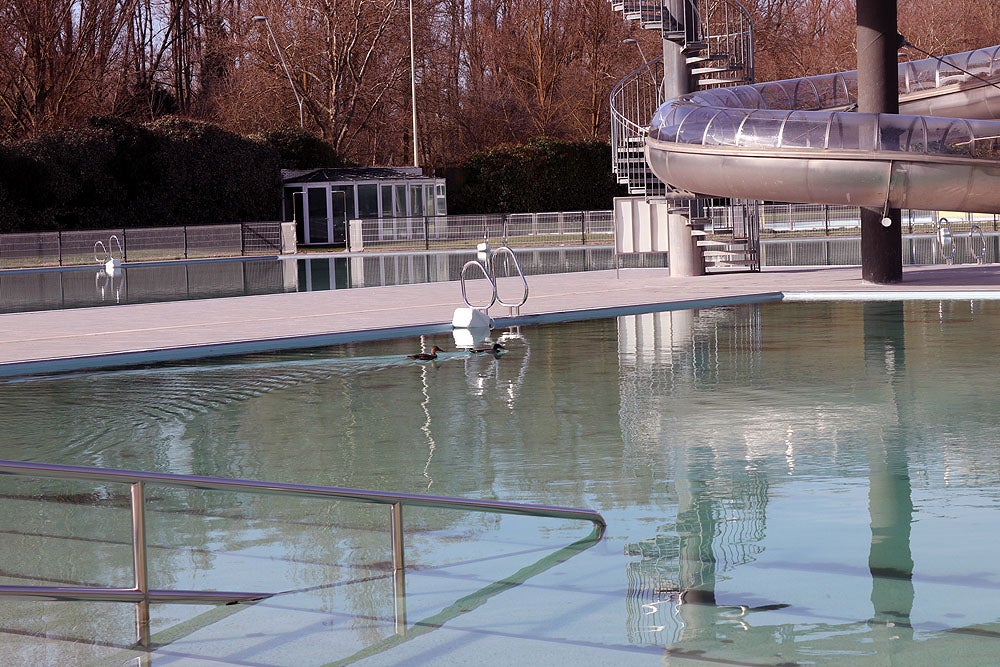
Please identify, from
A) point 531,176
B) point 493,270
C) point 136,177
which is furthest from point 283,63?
point 493,270

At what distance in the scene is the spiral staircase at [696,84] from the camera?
25.0 meters

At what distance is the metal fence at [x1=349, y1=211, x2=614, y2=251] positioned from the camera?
44.8 metres

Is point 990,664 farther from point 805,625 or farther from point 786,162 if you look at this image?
point 786,162

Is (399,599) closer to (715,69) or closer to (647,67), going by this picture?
(715,69)

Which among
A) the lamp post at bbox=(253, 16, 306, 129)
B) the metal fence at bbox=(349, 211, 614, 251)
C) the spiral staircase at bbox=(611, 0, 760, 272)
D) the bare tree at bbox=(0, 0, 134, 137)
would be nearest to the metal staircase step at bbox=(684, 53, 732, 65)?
the spiral staircase at bbox=(611, 0, 760, 272)

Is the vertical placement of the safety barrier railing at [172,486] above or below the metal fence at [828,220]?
below

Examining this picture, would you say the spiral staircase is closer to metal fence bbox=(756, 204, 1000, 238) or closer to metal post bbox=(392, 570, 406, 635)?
metal fence bbox=(756, 204, 1000, 238)

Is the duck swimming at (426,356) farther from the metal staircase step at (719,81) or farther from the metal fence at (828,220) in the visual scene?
the metal fence at (828,220)

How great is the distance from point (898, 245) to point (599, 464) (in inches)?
580

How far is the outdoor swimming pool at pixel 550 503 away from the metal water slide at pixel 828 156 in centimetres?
610

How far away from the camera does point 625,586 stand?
5945 mm

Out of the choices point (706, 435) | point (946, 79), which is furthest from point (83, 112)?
point (706, 435)

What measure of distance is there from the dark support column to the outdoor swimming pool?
7848 millimetres

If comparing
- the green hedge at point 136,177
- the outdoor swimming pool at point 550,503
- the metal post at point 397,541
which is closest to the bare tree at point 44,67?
the green hedge at point 136,177
